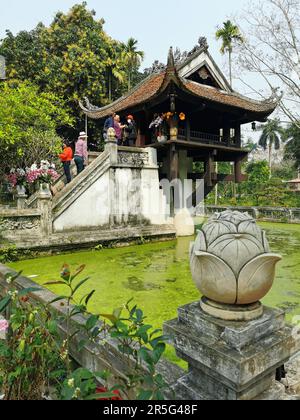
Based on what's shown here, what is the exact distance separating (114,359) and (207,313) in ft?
2.41

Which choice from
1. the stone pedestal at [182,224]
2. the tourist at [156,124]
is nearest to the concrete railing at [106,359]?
the tourist at [156,124]

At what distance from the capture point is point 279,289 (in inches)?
220

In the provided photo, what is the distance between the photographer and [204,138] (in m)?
12.8

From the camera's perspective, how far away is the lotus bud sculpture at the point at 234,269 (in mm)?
1575

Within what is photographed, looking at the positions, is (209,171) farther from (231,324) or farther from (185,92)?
(231,324)

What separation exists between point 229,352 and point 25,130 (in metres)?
12.5

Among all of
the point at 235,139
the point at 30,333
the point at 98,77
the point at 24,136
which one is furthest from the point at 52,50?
the point at 30,333

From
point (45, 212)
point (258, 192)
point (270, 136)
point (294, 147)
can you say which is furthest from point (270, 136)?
point (45, 212)

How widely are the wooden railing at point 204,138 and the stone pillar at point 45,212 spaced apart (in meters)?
5.56

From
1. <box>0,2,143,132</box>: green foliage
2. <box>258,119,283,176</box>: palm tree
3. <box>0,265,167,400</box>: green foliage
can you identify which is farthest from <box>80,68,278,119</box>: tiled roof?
<box>258,119,283,176</box>: palm tree

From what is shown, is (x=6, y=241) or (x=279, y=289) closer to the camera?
(x=279, y=289)

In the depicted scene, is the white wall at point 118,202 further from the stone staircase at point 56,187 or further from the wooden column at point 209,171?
the wooden column at point 209,171
